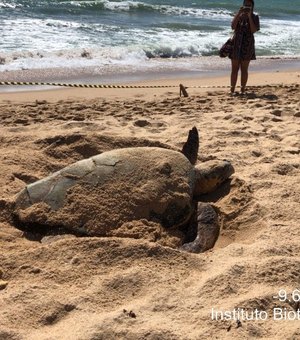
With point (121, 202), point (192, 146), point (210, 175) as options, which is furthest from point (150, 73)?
point (121, 202)

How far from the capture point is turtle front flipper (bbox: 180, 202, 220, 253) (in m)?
2.55

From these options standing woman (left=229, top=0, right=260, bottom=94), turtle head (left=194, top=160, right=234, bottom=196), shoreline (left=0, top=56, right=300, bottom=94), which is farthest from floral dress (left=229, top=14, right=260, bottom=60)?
turtle head (left=194, top=160, right=234, bottom=196)

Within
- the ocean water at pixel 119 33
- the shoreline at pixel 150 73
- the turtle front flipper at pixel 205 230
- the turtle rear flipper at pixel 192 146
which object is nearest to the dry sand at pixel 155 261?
the turtle front flipper at pixel 205 230

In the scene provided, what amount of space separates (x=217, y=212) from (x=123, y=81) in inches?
175

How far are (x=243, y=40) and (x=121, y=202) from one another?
3851mm

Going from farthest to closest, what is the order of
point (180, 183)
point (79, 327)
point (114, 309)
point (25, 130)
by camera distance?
point (25, 130), point (180, 183), point (114, 309), point (79, 327)

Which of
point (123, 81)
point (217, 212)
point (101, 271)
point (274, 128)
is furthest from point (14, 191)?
point (123, 81)

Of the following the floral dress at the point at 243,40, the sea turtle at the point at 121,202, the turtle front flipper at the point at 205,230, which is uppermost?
the floral dress at the point at 243,40

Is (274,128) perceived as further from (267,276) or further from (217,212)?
(267,276)

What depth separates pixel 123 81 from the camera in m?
7.01

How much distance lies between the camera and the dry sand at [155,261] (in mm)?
1923

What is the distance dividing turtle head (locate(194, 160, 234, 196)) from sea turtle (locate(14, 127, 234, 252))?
0.20 meters

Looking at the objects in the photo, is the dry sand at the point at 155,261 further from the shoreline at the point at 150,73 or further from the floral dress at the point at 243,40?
the shoreline at the point at 150,73

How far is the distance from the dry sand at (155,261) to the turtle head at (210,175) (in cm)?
11
